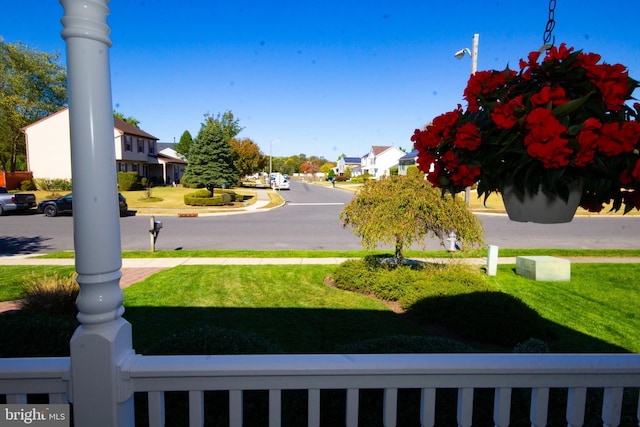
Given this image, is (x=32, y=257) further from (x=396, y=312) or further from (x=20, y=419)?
(x=20, y=419)

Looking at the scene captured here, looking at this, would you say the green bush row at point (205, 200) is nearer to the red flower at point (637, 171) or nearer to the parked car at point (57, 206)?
the parked car at point (57, 206)

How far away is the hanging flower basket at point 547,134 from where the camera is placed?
168 cm

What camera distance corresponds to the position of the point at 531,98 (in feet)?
5.84

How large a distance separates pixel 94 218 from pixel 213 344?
1783 mm

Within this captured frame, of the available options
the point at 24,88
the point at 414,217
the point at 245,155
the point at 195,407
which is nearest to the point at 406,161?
the point at 245,155

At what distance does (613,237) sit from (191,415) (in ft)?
59.2

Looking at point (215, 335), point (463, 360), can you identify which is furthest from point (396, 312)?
point (463, 360)

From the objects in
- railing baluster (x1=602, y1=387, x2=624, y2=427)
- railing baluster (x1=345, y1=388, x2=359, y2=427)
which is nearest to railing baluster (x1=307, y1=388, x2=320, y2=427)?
railing baluster (x1=345, y1=388, x2=359, y2=427)

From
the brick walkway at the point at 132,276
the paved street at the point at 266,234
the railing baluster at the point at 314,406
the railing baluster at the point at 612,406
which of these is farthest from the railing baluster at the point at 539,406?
the paved street at the point at 266,234

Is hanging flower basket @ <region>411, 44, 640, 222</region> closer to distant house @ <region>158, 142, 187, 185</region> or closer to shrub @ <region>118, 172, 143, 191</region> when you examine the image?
shrub @ <region>118, 172, 143, 191</region>

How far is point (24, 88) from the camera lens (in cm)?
4034

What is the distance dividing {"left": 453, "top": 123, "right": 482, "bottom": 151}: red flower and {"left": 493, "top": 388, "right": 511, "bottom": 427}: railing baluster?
1.24m

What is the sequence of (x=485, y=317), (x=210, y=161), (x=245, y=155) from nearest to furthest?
(x=485, y=317) < (x=210, y=161) < (x=245, y=155)

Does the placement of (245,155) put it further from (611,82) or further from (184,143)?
(611,82)
